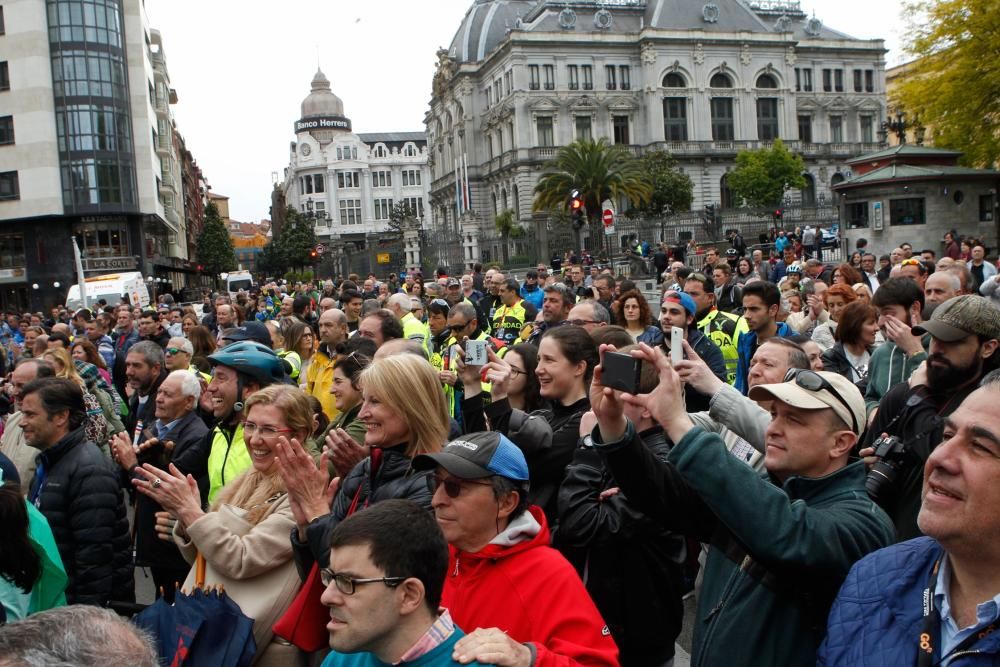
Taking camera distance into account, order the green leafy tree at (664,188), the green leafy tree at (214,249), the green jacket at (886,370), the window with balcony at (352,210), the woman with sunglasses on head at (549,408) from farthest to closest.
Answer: the window with balcony at (352,210), the green leafy tree at (214,249), the green leafy tree at (664,188), the green jacket at (886,370), the woman with sunglasses on head at (549,408)

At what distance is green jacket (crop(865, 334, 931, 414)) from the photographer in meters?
5.39

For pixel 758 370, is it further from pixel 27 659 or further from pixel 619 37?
pixel 619 37

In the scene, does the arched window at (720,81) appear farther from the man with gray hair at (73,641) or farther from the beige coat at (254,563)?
the man with gray hair at (73,641)

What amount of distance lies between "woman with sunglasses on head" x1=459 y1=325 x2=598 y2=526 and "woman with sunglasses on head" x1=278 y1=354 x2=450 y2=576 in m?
0.45

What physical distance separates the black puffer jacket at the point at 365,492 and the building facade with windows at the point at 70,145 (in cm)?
5178

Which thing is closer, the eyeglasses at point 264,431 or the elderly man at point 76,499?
the eyeglasses at point 264,431

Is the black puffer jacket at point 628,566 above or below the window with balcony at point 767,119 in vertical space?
below

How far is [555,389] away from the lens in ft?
15.5

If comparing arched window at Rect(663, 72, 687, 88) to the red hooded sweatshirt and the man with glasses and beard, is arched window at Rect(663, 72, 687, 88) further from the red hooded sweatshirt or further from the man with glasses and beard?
the red hooded sweatshirt

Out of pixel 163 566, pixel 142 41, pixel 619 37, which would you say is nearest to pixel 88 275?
pixel 142 41

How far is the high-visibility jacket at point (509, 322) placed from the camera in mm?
10148

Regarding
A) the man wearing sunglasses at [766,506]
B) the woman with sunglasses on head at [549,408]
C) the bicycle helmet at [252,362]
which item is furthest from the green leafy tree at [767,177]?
the man wearing sunglasses at [766,506]

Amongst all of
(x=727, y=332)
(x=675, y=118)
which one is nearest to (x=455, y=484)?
(x=727, y=332)

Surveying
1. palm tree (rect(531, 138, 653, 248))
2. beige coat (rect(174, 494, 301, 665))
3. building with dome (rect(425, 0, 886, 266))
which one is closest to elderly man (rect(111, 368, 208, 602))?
beige coat (rect(174, 494, 301, 665))
